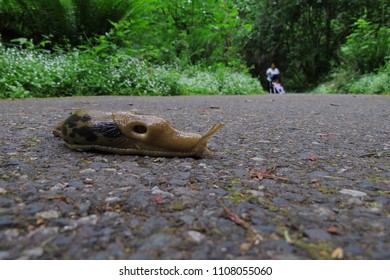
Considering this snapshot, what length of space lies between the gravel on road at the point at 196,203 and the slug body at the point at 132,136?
0.06 meters

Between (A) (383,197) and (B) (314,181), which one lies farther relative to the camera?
(B) (314,181)

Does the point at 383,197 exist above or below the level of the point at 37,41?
below

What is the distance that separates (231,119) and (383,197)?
2.45 metres

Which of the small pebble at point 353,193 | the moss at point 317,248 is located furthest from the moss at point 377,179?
the moss at point 317,248

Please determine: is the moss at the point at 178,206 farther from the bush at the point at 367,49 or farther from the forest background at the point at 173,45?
the bush at the point at 367,49

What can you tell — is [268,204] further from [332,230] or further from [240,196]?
[332,230]

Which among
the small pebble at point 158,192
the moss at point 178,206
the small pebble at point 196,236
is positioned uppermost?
the small pebble at point 196,236

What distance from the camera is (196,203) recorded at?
124 centimetres

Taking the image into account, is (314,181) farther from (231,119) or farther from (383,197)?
(231,119)

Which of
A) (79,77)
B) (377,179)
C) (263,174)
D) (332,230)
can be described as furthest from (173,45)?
(332,230)

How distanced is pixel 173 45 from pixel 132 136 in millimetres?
9992

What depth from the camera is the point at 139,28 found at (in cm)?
966

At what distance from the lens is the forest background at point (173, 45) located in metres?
6.75

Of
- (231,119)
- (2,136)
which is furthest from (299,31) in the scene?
(2,136)
